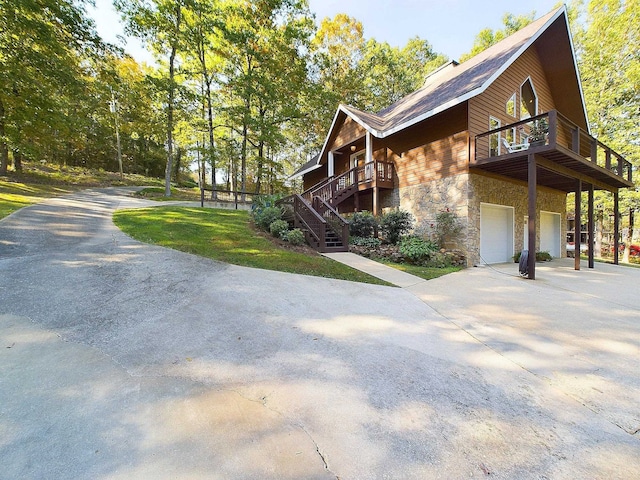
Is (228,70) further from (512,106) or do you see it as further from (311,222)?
(512,106)

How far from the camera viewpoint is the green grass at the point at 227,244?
22.1 feet

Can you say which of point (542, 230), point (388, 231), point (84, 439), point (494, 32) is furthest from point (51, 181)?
point (494, 32)

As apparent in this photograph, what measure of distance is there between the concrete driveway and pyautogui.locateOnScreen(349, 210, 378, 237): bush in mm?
6182

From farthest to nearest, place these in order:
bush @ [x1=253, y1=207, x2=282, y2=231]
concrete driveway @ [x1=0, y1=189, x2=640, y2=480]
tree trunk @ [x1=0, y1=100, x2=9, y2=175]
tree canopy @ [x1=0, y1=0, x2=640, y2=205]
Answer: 1. tree trunk @ [x1=0, y1=100, x2=9, y2=175]
2. tree canopy @ [x1=0, y1=0, x2=640, y2=205]
3. bush @ [x1=253, y1=207, x2=282, y2=231]
4. concrete driveway @ [x1=0, y1=189, x2=640, y2=480]

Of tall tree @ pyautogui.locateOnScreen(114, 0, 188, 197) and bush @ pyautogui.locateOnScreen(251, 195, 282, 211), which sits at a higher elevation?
tall tree @ pyautogui.locateOnScreen(114, 0, 188, 197)

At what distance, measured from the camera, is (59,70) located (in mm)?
12516

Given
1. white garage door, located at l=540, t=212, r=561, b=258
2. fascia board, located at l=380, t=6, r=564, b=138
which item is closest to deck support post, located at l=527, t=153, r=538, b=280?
fascia board, located at l=380, t=6, r=564, b=138

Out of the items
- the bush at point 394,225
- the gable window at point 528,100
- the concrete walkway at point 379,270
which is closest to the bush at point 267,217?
the concrete walkway at point 379,270

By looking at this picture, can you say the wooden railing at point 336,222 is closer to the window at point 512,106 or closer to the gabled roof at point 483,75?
the gabled roof at point 483,75

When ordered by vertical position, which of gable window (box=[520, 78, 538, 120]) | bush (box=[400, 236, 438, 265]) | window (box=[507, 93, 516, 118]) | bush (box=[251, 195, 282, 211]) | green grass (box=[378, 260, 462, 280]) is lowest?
green grass (box=[378, 260, 462, 280])

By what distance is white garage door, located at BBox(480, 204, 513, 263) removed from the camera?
10773mm

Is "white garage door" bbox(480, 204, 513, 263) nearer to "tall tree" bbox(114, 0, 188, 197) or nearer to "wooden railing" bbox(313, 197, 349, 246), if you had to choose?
"wooden railing" bbox(313, 197, 349, 246)

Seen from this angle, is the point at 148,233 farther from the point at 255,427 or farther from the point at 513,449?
the point at 513,449

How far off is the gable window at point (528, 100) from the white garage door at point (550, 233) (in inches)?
196
